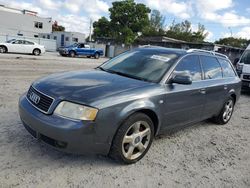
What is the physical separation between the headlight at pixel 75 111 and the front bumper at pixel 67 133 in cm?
6

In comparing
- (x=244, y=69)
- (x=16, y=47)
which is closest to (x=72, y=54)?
(x=16, y=47)

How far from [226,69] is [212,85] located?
3.67 ft

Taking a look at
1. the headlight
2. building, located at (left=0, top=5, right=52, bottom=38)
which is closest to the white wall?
building, located at (left=0, top=5, right=52, bottom=38)

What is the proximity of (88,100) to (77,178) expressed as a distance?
94 cm

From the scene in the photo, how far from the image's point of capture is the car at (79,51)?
90.5ft

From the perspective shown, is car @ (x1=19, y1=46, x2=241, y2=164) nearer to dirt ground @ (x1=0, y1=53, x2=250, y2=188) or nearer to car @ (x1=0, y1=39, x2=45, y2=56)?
dirt ground @ (x1=0, y1=53, x2=250, y2=188)

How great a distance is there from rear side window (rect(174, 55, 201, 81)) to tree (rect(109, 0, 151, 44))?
36354 millimetres

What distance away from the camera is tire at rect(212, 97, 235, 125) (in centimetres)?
578

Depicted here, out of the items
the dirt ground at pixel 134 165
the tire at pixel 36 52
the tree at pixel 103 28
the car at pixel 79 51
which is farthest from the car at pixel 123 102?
the tree at pixel 103 28

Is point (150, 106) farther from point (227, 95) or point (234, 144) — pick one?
point (227, 95)

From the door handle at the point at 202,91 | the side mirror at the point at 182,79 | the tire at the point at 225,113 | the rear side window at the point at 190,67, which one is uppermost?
the rear side window at the point at 190,67

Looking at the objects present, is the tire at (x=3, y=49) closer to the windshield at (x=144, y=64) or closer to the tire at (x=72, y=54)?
the tire at (x=72, y=54)

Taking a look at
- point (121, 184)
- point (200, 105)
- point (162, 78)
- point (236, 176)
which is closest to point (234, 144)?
point (200, 105)

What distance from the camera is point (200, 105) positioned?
4.71 meters
